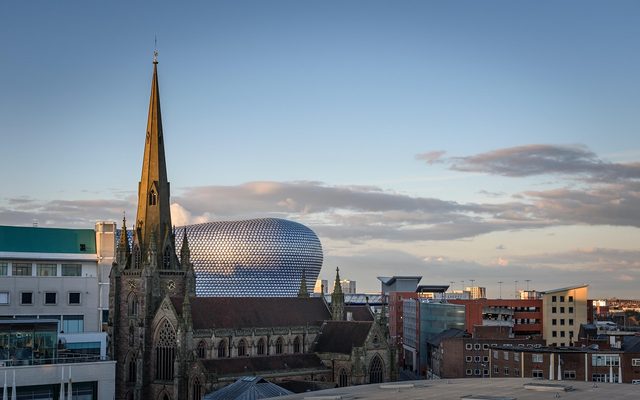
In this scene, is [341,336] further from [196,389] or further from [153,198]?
[153,198]

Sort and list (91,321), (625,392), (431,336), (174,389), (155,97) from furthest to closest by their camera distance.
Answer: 1. (431,336)
2. (91,321)
3. (155,97)
4. (174,389)
5. (625,392)

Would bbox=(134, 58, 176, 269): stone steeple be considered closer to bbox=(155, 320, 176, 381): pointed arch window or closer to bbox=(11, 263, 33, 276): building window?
bbox=(155, 320, 176, 381): pointed arch window

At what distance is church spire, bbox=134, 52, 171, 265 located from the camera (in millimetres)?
117625

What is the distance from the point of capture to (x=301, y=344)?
5032 inches

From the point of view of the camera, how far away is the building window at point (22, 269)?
132 meters

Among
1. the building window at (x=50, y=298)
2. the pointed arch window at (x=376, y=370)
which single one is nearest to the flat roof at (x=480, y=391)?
the pointed arch window at (x=376, y=370)

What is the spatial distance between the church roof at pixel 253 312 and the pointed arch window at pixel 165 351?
307 centimetres

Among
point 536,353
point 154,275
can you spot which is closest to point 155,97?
point 154,275

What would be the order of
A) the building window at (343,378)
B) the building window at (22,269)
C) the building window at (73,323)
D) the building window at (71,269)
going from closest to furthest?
the building window at (343,378), the building window at (22,269), the building window at (73,323), the building window at (71,269)

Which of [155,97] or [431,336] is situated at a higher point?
[155,97]

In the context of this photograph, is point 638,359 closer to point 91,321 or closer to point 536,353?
point 536,353

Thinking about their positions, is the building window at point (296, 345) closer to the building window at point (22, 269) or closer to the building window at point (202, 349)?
the building window at point (202, 349)

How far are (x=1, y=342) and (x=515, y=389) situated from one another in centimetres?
5654

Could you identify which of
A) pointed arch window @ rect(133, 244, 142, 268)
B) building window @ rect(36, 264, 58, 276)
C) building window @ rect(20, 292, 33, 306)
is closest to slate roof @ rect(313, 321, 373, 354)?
pointed arch window @ rect(133, 244, 142, 268)
